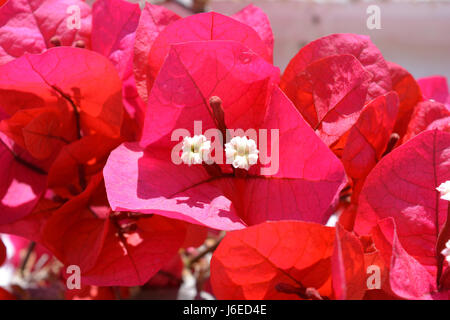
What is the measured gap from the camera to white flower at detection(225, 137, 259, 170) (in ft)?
1.09

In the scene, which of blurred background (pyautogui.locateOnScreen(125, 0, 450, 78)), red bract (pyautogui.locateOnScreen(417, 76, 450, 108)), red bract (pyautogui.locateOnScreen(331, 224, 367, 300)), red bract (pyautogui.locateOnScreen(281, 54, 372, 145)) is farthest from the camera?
blurred background (pyautogui.locateOnScreen(125, 0, 450, 78))

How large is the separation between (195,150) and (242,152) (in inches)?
1.4

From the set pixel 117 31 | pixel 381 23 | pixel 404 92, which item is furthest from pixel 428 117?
pixel 381 23

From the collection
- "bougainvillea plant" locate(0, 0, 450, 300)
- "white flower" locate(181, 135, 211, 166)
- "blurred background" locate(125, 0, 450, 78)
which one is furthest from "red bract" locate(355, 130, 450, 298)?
"blurred background" locate(125, 0, 450, 78)

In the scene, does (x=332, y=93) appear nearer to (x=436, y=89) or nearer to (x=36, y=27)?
(x=436, y=89)

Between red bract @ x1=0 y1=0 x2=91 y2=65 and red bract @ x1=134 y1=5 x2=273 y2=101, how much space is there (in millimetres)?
83

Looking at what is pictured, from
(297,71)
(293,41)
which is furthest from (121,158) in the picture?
(293,41)

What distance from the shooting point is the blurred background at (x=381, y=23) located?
1201mm

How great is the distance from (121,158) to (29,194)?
0.40 feet

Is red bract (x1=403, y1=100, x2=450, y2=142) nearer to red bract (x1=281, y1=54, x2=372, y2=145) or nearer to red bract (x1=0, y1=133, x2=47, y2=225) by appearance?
red bract (x1=281, y1=54, x2=372, y2=145)

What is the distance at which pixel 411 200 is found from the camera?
34cm

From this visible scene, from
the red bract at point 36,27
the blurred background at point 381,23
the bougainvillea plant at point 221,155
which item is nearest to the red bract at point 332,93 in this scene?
the bougainvillea plant at point 221,155

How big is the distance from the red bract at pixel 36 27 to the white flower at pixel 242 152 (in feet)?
0.63
